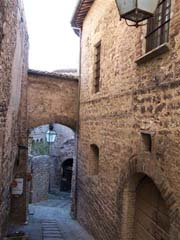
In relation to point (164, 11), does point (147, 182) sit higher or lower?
lower

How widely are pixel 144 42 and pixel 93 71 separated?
3861 millimetres

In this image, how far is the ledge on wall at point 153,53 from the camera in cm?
496

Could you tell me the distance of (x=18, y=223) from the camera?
10758mm

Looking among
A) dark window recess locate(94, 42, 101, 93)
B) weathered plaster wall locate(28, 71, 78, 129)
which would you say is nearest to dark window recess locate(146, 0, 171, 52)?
dark window recess locate(94, 42, 101, 93)

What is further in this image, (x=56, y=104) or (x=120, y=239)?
(x=56, y=104)

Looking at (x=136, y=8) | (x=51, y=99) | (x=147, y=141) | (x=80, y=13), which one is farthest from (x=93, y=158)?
(x=136, y=8)

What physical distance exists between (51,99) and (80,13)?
3.23 m

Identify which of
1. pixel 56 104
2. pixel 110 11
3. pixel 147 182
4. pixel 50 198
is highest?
A: pixel 110 11

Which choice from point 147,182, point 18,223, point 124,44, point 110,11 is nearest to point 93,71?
point 110,11

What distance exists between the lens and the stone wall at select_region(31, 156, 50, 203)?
1595 centimetres

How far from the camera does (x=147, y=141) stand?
5.74 metres

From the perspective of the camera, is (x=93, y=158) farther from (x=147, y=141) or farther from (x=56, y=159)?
(x=56, y=159)

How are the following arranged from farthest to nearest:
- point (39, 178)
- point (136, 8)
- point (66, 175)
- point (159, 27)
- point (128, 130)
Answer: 1. point (66, 175)
2. point (39, 178)
3. point (128, 130)
4. point (159, 27)
5. point (136, 8)

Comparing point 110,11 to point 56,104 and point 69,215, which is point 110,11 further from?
point 69,215
